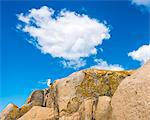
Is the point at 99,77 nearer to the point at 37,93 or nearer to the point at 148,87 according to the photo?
the point at 37,93

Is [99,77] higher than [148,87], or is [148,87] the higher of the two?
[99,77]

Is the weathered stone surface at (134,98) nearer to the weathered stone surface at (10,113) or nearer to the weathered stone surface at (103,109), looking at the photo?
the weathered stone surface at (103,109)

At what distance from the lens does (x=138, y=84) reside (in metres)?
21.6

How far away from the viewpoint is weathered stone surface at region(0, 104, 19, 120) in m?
31.8

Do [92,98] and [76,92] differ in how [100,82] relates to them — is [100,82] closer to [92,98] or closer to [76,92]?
[76,92]

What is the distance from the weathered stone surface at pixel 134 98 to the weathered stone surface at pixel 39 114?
6700 millimetres

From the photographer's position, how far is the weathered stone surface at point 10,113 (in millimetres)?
31812

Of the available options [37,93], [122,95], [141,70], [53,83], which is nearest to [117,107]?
[122,95]

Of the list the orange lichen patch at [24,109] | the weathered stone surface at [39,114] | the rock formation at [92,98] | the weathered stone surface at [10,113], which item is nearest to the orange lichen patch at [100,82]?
the rock formation at [92,98]

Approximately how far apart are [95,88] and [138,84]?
7354 millimetres

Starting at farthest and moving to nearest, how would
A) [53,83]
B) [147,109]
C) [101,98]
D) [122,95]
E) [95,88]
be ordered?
[53,83] → [95,88] → [101,98] → [122,95] → [147,109]

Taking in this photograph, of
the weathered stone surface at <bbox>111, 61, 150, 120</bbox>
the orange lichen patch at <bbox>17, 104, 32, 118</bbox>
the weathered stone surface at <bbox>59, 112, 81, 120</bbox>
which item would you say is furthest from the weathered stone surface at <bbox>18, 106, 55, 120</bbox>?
the weathered stone surface at <bbox>111, 61, 150, 120</bbox>

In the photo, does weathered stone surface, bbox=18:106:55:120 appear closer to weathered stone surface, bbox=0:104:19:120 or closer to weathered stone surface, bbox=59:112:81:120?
weathered stone surface, bbox=59:112:81:120

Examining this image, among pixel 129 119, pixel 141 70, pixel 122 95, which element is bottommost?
pixel 129 119
